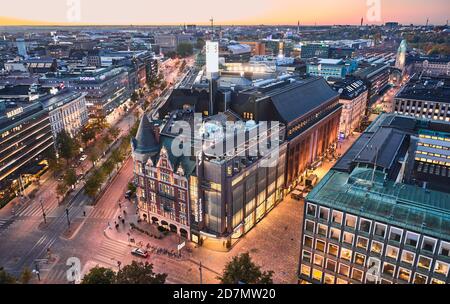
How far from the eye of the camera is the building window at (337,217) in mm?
67562

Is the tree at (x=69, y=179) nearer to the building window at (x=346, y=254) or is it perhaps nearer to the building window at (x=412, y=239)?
the building window at (x=346, y=254)

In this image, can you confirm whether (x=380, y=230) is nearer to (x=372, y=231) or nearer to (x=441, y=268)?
(x=372, y=231)

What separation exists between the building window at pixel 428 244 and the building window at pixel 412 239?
1.22m

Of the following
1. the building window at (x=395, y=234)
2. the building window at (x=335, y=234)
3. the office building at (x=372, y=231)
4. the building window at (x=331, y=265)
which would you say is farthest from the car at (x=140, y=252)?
the building window at (x=395, y=234)

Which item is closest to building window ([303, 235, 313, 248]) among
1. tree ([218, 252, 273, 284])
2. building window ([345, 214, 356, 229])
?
building window ([345, 214, 356, 229])

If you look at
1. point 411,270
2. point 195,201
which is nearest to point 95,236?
point 195,201

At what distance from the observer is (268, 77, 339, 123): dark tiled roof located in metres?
121

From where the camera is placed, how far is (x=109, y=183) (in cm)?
12900

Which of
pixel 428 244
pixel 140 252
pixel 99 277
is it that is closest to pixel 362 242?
pixel 428 244

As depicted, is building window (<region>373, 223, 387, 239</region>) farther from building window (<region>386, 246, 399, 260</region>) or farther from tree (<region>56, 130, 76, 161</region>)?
tree (<region>56, 130, 76, 161</region>)

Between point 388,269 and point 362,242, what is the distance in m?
6.58

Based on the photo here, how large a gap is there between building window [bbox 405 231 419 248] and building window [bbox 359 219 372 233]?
254 inches

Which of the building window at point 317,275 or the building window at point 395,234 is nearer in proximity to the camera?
the building window at point 395,234
